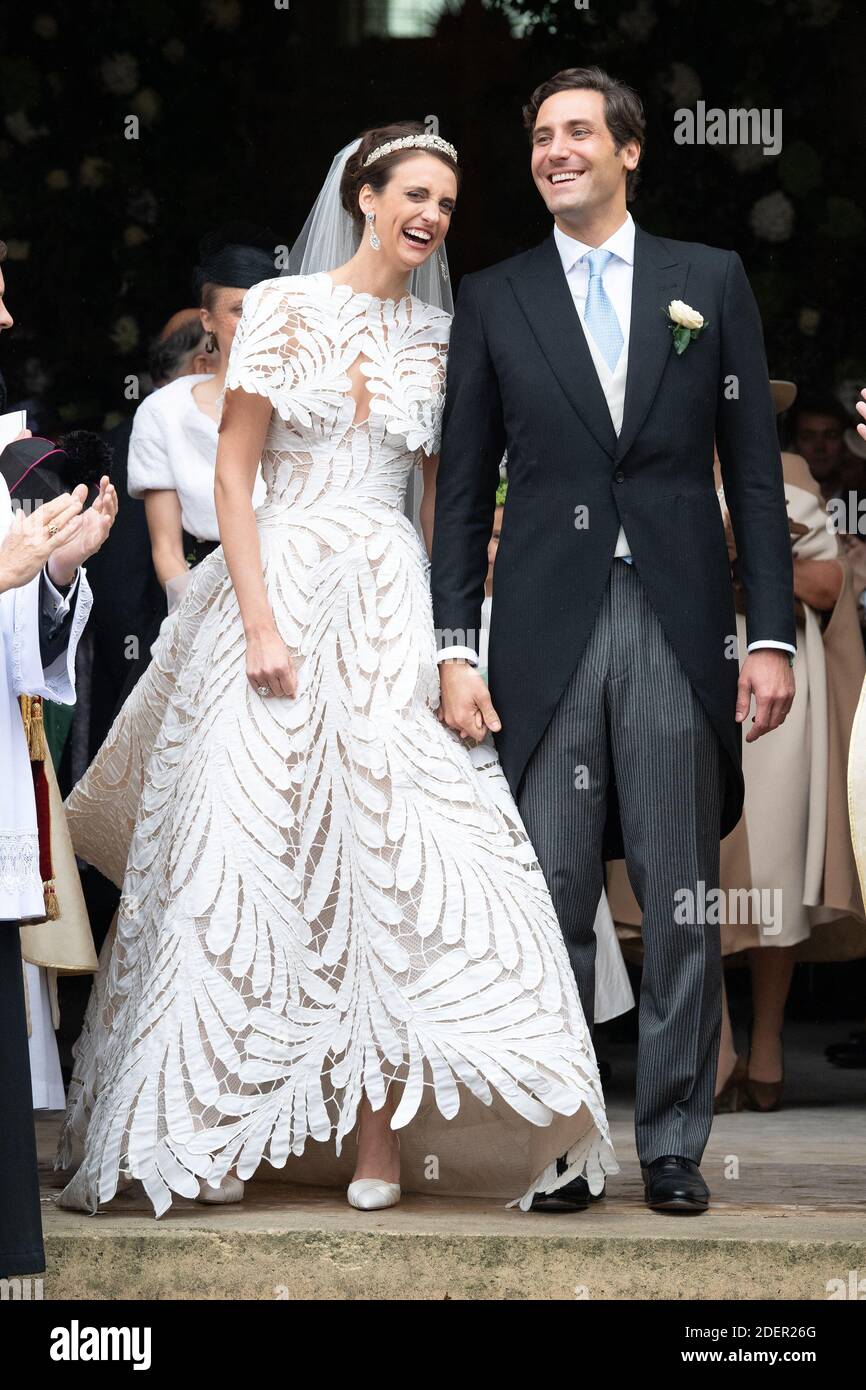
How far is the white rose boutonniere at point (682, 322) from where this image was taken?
396 cm

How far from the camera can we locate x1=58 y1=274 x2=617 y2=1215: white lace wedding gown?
3842 mm

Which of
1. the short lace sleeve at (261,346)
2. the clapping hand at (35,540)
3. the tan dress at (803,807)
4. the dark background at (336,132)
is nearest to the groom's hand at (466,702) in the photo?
the short lace sleeve at (261,346)

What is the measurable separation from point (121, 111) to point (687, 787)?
4015 mm

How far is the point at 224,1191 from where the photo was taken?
158 inches

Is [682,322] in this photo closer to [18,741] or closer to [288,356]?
[288,356]

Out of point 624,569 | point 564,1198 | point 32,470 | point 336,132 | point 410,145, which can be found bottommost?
point 564,1198

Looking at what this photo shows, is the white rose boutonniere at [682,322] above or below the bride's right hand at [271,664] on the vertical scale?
above

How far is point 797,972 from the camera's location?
288 inches

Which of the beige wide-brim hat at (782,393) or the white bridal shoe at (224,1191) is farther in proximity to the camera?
the beige wide-brim hat at (782,393)

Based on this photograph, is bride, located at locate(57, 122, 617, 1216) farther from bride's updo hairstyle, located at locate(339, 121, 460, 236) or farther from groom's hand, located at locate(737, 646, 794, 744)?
groom's hand, located at locate(737, 646, 794, 744)

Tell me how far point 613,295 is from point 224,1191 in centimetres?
185

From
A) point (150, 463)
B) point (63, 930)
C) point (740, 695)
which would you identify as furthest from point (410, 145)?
point (63, 930)

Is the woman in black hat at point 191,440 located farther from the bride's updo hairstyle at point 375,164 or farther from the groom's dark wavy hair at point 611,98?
the groom's dark wavy hair at point 611,98
